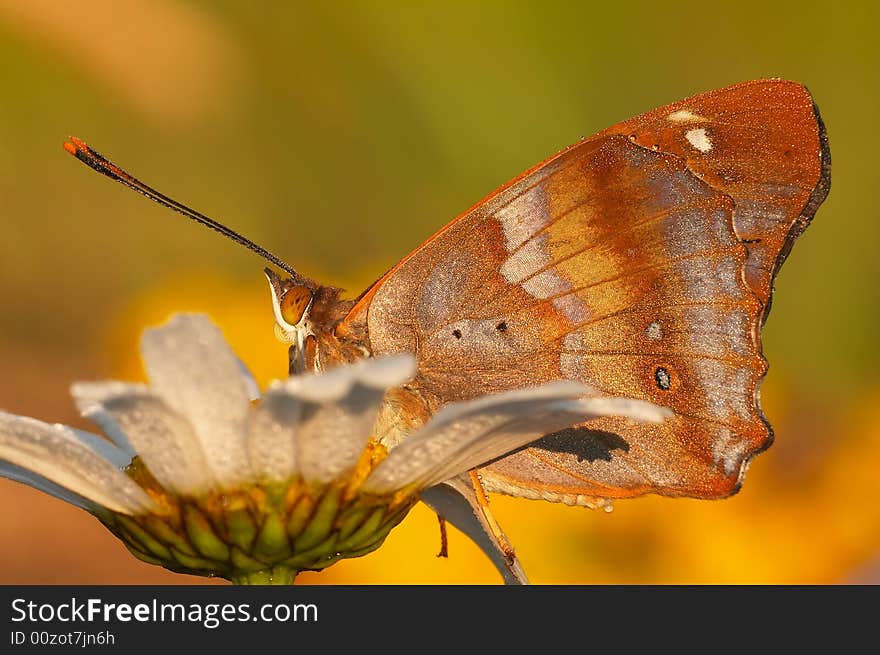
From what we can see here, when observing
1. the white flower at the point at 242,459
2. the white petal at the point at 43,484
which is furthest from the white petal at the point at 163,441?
the white petal at the point at 43,484

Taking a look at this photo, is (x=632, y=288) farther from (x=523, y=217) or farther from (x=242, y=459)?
(x=242, y=459)

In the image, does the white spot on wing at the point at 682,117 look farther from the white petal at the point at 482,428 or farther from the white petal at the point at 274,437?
the white petal at the point at 274,437

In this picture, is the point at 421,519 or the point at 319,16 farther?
the point at 319,16

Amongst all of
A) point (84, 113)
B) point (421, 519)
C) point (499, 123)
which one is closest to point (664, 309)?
point (421, 519)

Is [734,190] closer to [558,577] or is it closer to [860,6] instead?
[558,577]

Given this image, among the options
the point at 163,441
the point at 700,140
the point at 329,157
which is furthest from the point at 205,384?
the point at 329,157

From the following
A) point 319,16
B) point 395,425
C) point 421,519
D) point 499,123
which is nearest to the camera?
point 395,425

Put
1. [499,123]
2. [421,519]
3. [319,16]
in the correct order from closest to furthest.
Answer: [421,519] → [499,123] → [319,16]

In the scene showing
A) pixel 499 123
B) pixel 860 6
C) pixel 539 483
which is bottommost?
pixel 539 483
